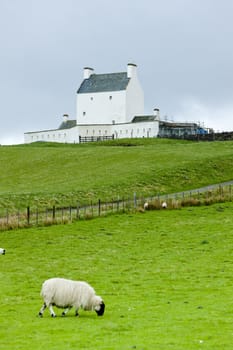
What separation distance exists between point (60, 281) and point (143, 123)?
10112cm

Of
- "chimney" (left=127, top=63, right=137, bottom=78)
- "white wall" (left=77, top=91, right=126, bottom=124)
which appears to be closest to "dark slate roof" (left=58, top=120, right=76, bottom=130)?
"white wall" (left=77, top=91, right=126, bottom=124)

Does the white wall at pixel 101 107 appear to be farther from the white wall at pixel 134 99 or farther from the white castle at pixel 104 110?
the white wall at pixel 134 99

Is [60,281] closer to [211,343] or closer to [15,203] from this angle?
[211,343]

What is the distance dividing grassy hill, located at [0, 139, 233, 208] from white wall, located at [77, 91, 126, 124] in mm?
35829

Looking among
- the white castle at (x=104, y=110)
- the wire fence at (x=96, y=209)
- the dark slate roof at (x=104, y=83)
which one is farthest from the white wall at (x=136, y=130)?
the wire fence at (x=96, y=209)

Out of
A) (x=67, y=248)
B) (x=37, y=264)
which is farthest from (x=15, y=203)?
(x=37, y=264)

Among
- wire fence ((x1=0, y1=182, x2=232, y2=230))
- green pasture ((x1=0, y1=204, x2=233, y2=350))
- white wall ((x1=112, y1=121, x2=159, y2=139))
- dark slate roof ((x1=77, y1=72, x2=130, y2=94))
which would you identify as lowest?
green pasture ((x1=0, y1=204, x2=233, y2=350))

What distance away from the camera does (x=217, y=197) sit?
52.8 metres

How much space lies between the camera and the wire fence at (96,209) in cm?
4381

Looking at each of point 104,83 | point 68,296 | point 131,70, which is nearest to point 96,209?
point 68,296

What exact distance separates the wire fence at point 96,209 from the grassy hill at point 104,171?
3.52 metres

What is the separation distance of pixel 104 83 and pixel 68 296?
115989 mm

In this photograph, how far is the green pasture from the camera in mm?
18094

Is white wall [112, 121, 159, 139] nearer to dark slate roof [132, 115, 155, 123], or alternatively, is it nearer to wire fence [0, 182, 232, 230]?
dark slate roof [132, 115, 155, 123]
